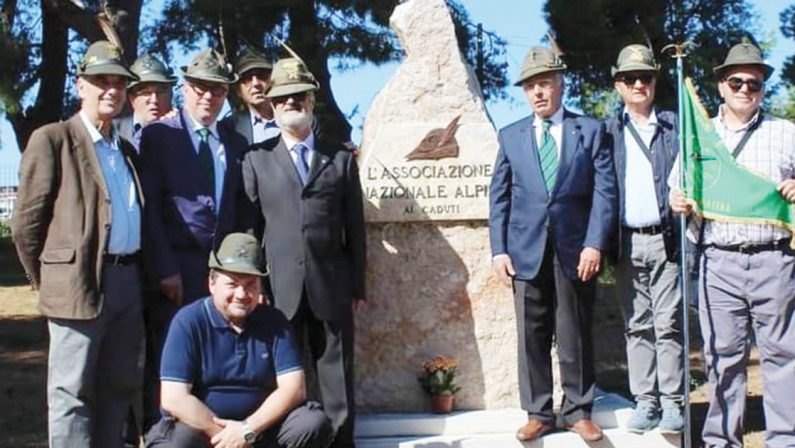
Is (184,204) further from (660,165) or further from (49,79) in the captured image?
(49,79)

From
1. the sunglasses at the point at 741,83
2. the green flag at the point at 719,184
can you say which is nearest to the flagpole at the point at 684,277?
the green flag at the point at 719,184

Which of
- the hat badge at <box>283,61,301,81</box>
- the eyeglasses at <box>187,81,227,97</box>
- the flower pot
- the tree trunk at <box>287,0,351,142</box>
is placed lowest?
the flower pot

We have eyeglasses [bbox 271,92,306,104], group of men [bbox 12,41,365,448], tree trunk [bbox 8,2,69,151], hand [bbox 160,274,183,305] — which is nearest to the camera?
group of men [bbox 12,41,365,448]

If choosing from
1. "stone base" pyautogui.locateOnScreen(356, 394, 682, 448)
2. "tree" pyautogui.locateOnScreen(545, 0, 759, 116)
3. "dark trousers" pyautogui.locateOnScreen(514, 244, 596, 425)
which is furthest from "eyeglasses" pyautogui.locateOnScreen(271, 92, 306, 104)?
"tree" pyautogui.locateOnScreen(545, 0, 759, 116)

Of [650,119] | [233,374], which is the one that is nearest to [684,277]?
[650,119]

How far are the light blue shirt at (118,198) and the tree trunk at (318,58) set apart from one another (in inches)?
210

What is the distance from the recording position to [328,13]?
10.7m

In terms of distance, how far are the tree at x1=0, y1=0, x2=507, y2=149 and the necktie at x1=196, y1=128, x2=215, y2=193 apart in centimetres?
523

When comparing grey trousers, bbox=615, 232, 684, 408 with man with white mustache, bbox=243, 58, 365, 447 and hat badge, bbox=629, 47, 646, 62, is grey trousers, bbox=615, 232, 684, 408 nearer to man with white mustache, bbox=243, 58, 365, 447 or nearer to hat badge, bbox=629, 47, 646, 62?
hat badge, bbox=629, 47, 646, 62

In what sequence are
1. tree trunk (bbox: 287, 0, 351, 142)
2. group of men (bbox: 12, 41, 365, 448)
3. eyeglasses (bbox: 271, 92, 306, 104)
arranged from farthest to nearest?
1. tree trunk (bbox: 287, 0, 351, 142)
2. eyeglasses (bbox: 271, 92, 306, 104)
3. group of men (bbox: 12, 41, 365, 448)

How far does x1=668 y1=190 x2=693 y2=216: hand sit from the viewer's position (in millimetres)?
5082

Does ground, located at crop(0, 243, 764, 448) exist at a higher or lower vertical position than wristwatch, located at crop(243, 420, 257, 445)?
lower

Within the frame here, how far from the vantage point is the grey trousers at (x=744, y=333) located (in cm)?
494

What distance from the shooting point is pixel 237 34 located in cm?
1055
